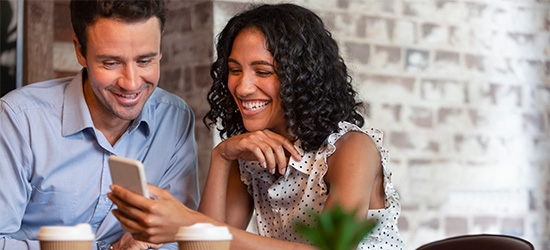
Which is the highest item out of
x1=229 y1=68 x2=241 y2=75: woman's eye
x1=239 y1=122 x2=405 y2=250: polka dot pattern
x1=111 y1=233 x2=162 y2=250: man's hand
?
x1=229 y1=68 x2=241 y2=75: woman's eye

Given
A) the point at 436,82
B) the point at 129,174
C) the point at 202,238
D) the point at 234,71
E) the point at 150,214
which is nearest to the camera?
the point at 202,238

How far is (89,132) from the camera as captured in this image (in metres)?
2.45

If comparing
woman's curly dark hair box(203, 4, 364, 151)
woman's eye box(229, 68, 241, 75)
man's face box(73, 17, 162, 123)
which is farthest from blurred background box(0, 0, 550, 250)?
man's face box(73, 17, 162, 123)

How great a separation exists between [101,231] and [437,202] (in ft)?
8.37

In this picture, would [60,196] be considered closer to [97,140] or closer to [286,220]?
[97,140]

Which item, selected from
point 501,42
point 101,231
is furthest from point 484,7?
point 101,231

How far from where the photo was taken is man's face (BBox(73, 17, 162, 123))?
2279 mm

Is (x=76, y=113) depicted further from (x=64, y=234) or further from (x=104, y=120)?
(x=64, y=234)

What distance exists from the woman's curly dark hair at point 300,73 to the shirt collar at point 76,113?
28cm

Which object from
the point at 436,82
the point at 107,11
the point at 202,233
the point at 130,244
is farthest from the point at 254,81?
the point at 436,82

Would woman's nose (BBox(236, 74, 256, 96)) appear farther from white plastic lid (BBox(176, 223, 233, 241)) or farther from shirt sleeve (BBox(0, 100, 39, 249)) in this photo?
white plastic lid (BBox(176, 223, 233, 241))

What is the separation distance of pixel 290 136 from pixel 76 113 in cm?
64

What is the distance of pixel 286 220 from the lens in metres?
2.50

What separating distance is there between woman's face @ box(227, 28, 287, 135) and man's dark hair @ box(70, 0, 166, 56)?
272mm
